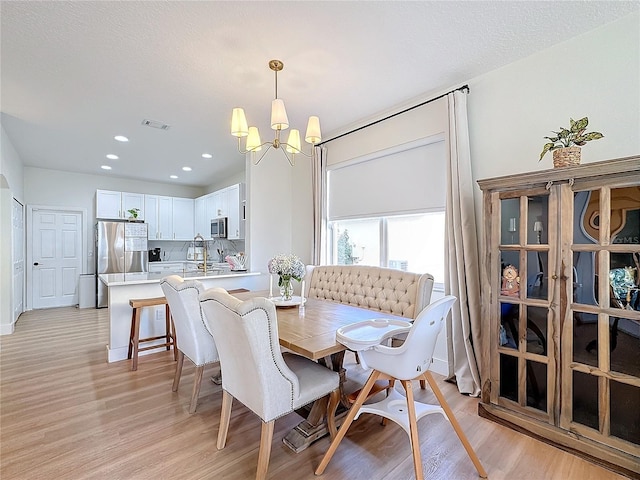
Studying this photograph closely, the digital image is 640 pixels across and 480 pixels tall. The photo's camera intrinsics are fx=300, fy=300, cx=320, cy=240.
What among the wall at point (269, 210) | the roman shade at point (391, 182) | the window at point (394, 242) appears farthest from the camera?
the wall at point (269, 210)

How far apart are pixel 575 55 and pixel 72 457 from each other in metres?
4.38

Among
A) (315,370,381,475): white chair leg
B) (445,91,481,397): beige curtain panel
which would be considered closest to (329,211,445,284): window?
(445,91,481,397): beige curtain panel

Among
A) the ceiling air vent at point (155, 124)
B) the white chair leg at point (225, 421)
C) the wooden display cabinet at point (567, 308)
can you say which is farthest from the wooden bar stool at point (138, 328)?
the wooden display cabinet at point (567, 308)

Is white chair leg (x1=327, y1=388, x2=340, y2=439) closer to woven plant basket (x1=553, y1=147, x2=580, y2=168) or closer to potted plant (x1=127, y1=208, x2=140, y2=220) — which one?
woven plant basket (x1=553, y1=147, x2=580, y2=168)

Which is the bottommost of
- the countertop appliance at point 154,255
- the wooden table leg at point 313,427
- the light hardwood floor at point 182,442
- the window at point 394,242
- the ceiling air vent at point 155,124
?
the light hardwood floor at point 182,442

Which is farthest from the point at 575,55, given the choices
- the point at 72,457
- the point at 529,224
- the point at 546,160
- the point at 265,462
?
the point at 72,457

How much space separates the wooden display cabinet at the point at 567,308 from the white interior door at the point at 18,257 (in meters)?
6.38

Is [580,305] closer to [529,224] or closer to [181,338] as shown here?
[529,224]

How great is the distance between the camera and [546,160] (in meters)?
2.41

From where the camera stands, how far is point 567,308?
1.92m

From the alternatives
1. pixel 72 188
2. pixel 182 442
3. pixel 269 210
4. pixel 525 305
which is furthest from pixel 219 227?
pixel 525 305

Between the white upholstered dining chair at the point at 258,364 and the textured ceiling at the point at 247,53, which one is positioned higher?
the textured ceiling at the point at 247,53

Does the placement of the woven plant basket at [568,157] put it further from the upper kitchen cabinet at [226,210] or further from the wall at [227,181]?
the wall at [227,181]

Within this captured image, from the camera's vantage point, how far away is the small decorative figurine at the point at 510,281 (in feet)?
7.09
